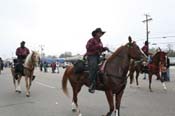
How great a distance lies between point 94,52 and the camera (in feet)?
34.0

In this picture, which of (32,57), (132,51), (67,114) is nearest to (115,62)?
(132,51)

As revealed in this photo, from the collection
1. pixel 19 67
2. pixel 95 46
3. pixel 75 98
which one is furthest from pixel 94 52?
pixel 19 67

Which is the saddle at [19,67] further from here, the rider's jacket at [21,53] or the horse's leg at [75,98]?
the horse's leg at [75,98]

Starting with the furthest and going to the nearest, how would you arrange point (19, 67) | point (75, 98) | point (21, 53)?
1. point (21, 53)
2. point (19, 67)
3. point (75, 98)

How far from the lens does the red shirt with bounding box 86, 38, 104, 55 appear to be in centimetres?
1027

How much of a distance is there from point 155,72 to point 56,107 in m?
7.47

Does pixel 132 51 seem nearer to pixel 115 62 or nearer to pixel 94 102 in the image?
pixel 115 62

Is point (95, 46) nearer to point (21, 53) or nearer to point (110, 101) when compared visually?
point (110, 101)

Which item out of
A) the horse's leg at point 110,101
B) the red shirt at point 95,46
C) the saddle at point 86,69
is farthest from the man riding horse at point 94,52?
the horse's leg at point 110,101

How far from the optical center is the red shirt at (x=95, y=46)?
1027cm

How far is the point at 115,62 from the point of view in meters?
9.92

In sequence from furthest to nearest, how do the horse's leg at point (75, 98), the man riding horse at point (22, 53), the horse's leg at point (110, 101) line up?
the man riding horse at point (22, 53), the horse's leg at point (75, 98), the horse's leg at point (110, 101)

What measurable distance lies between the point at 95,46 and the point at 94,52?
0.19 m

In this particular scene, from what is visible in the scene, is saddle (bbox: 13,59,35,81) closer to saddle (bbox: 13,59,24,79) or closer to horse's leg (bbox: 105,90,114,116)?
saddle (bbox: 13,59,24,79)
